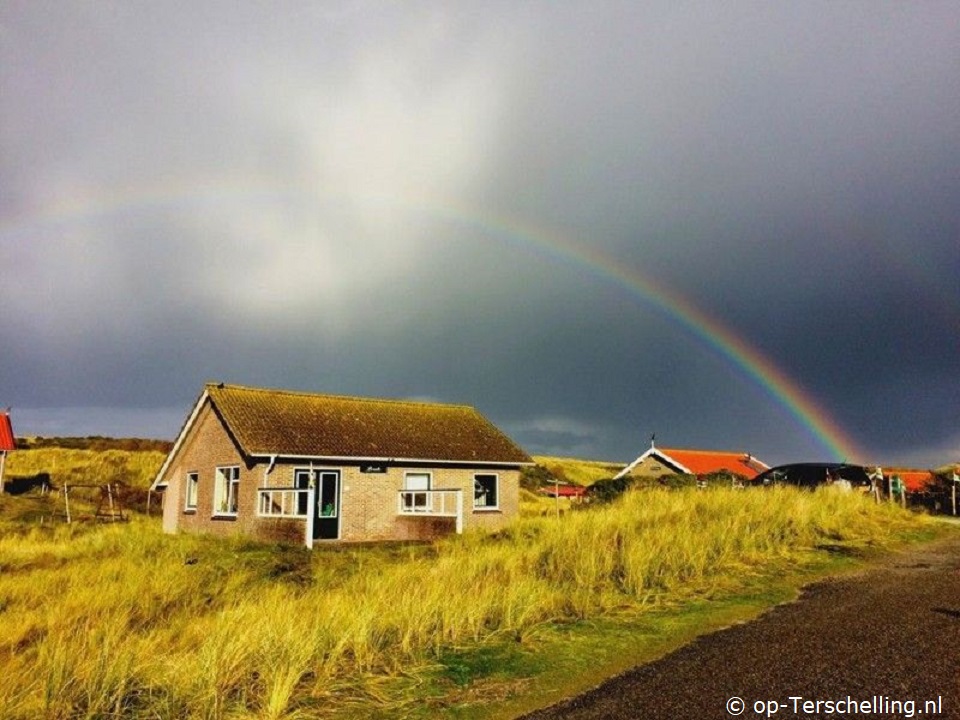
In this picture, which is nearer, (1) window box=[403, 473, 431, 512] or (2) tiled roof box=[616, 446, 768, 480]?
(1) window box=[403, 473, 431, 512]

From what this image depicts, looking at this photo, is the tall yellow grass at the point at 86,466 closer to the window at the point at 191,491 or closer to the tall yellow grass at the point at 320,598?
the window at the point at 191,491

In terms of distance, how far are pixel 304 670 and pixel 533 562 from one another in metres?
6.34

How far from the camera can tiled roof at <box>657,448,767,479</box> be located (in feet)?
146

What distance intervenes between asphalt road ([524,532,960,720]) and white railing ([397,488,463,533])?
19.4m

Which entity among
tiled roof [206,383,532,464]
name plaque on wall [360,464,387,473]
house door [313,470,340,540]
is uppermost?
tiled roof [206,383,532,464]

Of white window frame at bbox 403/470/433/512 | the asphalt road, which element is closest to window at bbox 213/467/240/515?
white window frame at bbox 403/470/433/512

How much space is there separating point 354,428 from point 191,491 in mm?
7297

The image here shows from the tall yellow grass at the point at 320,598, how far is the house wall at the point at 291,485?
471cm

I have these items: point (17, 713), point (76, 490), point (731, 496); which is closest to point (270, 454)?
point (731, 496)

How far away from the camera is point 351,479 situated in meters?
26.6

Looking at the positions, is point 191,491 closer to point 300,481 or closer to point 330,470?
point 300,481

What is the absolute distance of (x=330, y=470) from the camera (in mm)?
26484

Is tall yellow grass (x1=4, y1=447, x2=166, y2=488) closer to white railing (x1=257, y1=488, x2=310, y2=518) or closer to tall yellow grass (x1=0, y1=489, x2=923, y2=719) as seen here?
white railing (x1=257, y1=488, x2=310, y2=518)

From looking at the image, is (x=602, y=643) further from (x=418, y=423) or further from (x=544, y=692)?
(x=418, y=423)
